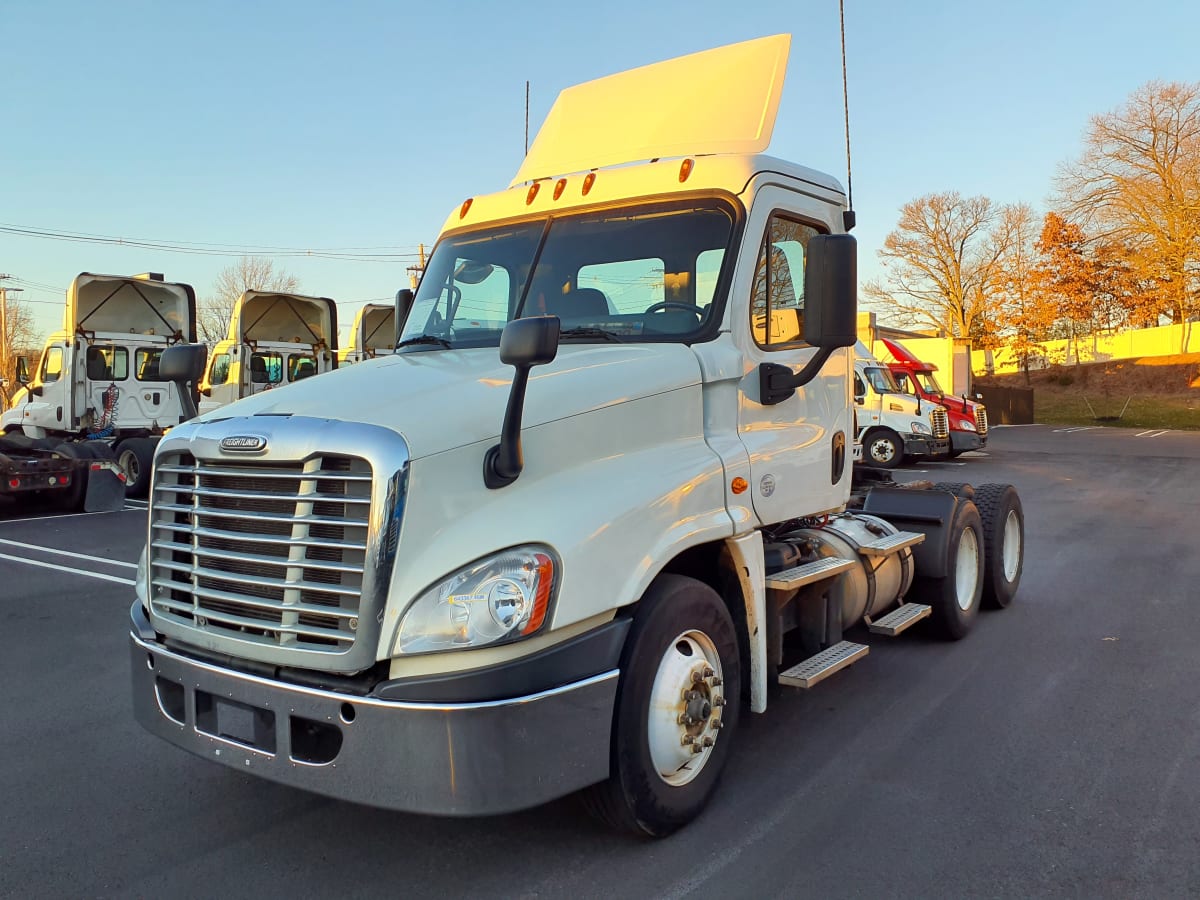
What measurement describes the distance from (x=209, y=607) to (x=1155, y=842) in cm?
360

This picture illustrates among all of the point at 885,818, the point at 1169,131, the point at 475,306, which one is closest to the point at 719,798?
the point at 885,818

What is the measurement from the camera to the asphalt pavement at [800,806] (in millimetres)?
3236

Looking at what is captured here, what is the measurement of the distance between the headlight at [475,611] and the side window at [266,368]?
17.5m

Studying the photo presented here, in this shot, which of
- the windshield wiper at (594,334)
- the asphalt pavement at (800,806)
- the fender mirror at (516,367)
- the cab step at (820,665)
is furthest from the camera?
the cab step at (820,665)

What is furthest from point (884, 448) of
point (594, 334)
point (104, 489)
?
point (594, 334)

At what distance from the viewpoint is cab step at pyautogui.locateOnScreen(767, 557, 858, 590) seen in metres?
4.04

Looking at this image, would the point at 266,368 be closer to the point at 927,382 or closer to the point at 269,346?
the point at 269,346

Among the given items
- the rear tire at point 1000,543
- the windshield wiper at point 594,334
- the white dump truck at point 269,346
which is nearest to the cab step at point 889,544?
the rear tire at point 1000,543

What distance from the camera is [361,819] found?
3.70 metres

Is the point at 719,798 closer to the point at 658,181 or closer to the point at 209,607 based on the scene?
the point at 209,607

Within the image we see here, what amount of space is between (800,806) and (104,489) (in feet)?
43.4

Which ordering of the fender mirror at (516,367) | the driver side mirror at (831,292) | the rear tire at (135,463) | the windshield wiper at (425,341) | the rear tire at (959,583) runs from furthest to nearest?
the rear tire at (135,463), the rear tire at (959,583), the windshield wiper at (425,341), the driver side mirror at (831,292), the fender mirror at (516,367)

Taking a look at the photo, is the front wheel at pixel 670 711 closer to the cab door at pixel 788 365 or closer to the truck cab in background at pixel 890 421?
the cab door at pixel 788 365

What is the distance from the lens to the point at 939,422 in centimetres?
2097
